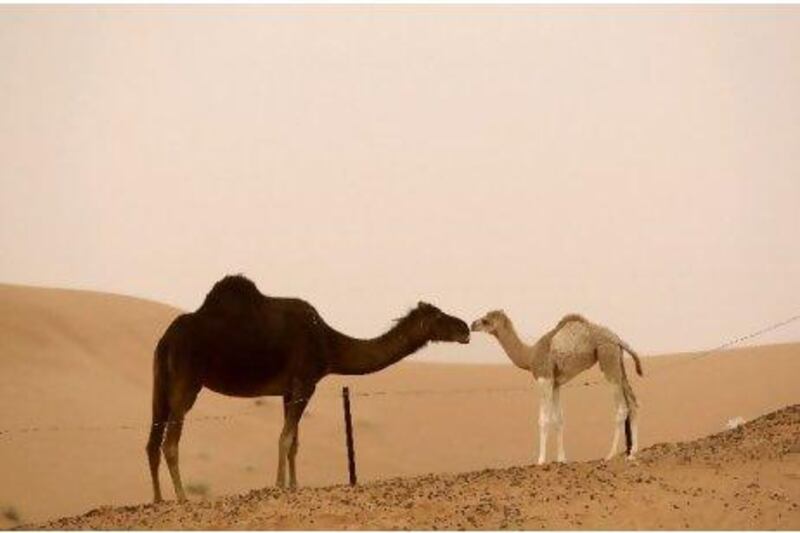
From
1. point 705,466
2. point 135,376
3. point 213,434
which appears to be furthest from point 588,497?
point 135,376

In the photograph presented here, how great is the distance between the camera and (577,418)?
37.1 meters

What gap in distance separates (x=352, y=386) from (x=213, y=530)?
97.8ft

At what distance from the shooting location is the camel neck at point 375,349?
15.8 metres

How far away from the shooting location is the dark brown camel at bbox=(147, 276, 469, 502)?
14453mm

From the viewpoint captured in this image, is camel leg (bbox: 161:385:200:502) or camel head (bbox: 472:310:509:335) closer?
camel leg (bbox: 161:385:200:502)

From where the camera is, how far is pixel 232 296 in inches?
593

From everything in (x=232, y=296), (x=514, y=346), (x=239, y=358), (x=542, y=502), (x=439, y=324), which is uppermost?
(x=232, y=296)

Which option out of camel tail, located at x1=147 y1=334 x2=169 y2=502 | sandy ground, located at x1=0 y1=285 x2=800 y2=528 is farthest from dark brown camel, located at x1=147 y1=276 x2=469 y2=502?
sandy ground, located at x1=0 y1=285 x2=800 y2=528

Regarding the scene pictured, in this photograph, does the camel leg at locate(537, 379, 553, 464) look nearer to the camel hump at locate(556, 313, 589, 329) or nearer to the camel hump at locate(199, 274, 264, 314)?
the camel hump at locate(556, 313, 589, 329)

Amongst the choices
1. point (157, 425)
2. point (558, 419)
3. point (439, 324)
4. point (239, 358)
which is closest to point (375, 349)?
point (439, 324)

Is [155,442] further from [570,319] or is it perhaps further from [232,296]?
[570,319]

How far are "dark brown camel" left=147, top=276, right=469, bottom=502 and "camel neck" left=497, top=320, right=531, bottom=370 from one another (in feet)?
9.00

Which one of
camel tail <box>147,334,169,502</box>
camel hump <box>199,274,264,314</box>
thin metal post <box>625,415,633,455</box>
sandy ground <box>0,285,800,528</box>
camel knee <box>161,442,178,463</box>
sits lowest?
sandy ground <box>0,285,800,528</box>

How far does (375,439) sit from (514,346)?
17.4 m
